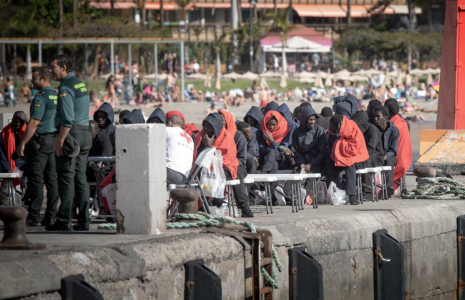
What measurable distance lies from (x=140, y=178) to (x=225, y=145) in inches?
102

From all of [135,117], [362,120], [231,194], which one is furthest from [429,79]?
[231,194]

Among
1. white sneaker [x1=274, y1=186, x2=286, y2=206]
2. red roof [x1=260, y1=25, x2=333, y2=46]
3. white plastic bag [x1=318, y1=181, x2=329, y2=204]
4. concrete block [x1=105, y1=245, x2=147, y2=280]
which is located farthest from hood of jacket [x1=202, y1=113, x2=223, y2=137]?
red roof [x1=260, y1=25, x2=333, y2=46]

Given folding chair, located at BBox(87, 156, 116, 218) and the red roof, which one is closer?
folding chair, located at BBox(87, 156, 116, 218)

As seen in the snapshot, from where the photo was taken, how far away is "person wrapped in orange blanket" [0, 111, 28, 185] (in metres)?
11.3

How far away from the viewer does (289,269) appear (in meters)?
8.31

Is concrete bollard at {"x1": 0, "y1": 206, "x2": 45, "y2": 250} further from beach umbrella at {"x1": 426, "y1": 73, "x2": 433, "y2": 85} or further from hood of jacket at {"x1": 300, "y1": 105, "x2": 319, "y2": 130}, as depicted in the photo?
beach umbrella at {"x1": 426, "y1": 73, "x2": 433, "y2": 85}

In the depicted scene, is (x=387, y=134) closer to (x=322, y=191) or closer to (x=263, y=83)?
(x=322, y=191)

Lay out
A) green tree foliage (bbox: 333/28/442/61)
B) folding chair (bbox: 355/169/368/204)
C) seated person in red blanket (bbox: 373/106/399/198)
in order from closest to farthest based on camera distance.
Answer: folding chair (bbox: 355/169/368/204) → seated person in red blanket (bbox: 373/106/399/198) → green tree foliage (bbox: 333/28/442/61)

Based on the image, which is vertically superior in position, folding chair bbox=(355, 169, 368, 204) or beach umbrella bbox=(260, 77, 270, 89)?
beach umbrella bbox=(260, 77, 270, 89)

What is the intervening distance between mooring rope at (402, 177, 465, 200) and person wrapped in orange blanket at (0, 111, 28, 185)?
4869 mm

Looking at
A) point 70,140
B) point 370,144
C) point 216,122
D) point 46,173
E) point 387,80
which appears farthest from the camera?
point 387,80

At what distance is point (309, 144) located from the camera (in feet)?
40.6

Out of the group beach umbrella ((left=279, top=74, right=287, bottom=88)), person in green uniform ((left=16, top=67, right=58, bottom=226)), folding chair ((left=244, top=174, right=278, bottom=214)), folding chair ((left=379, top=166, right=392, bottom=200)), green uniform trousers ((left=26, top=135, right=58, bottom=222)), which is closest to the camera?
person in green uniform ((left=16, top=67, right=58, bottom=226))

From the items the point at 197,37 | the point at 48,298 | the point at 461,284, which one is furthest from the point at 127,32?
the point at 48,298
